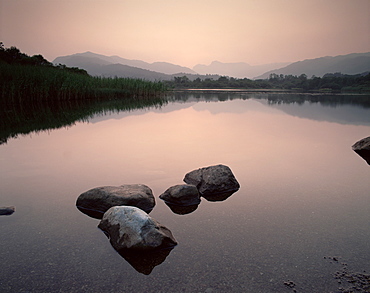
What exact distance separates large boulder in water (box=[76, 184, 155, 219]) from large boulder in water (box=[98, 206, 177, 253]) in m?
0.71

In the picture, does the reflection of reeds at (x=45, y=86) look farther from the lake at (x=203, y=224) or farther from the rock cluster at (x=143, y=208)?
the rock cluster at (x=143, y=208)

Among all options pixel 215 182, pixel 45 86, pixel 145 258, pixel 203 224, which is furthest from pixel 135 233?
pixel 45 86

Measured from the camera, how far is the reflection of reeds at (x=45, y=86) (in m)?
19.8

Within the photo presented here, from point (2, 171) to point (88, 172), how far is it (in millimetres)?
2046

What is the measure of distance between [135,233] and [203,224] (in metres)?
1.12

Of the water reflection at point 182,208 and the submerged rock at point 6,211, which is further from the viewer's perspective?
the water reflection at point 182,208

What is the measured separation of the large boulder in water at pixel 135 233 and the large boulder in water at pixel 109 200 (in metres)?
0.71

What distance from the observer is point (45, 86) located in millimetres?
21500

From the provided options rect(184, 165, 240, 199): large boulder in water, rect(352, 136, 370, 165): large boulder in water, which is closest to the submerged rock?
rect(184, 165, 240, 199): large boulder in water

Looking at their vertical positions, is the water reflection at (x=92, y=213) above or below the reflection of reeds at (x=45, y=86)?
below

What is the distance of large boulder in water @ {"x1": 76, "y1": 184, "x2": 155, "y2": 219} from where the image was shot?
4555 millimetres

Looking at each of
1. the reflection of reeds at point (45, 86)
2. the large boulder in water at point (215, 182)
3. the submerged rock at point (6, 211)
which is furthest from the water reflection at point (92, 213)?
the reflection of reeds at point (45, 86)

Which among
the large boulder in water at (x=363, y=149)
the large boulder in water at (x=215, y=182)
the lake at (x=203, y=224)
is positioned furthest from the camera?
the large boulder in water at (x=363, y=149)

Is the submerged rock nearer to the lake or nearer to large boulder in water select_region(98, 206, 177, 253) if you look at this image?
the lake
